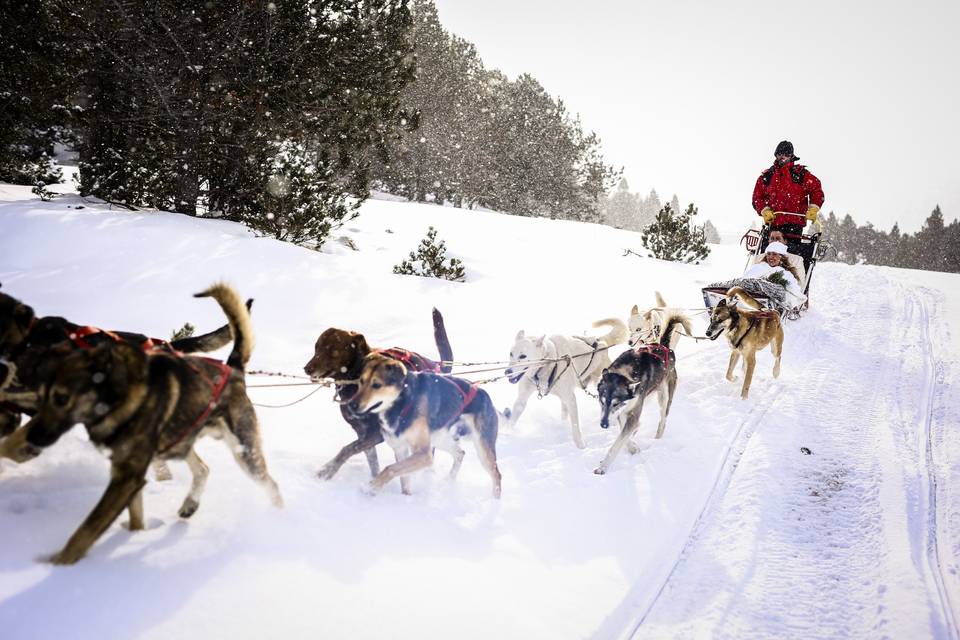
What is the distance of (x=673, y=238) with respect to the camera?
17031 mm

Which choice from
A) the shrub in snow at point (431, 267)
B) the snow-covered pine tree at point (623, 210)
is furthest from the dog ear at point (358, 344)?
the snow-covered pine tree at point (623, 210)

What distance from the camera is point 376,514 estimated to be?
351 centimetres

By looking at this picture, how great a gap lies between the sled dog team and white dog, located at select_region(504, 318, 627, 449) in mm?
19

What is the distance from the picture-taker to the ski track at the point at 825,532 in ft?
9.97

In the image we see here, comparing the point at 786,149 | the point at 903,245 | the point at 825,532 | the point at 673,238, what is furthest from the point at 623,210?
the point at 825,532

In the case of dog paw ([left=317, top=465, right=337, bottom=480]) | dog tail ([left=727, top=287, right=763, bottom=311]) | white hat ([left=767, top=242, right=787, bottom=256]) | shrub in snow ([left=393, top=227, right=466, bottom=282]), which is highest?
white hat ([left=767, top=242, right=787, bottom=256])

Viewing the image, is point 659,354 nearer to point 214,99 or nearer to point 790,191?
point 790,191

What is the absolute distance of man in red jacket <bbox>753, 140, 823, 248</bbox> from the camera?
936cm

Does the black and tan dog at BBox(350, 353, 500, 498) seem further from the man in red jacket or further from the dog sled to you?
the man in red jacket

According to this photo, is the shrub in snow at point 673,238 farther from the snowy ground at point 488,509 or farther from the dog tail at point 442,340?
the dog tail at point 442,340

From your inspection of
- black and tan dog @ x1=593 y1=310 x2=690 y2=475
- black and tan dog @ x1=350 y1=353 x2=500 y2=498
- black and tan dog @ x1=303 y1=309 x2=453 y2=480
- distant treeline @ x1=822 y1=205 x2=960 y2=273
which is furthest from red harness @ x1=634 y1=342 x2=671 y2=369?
distant treeline @ x1=822 y1=205 x2=960 y2=273

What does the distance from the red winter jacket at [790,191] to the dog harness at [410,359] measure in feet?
28.0

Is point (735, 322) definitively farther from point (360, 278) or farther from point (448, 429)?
point (360, 278)

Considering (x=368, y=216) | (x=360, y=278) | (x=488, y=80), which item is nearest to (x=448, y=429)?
(x=360, y=278)
